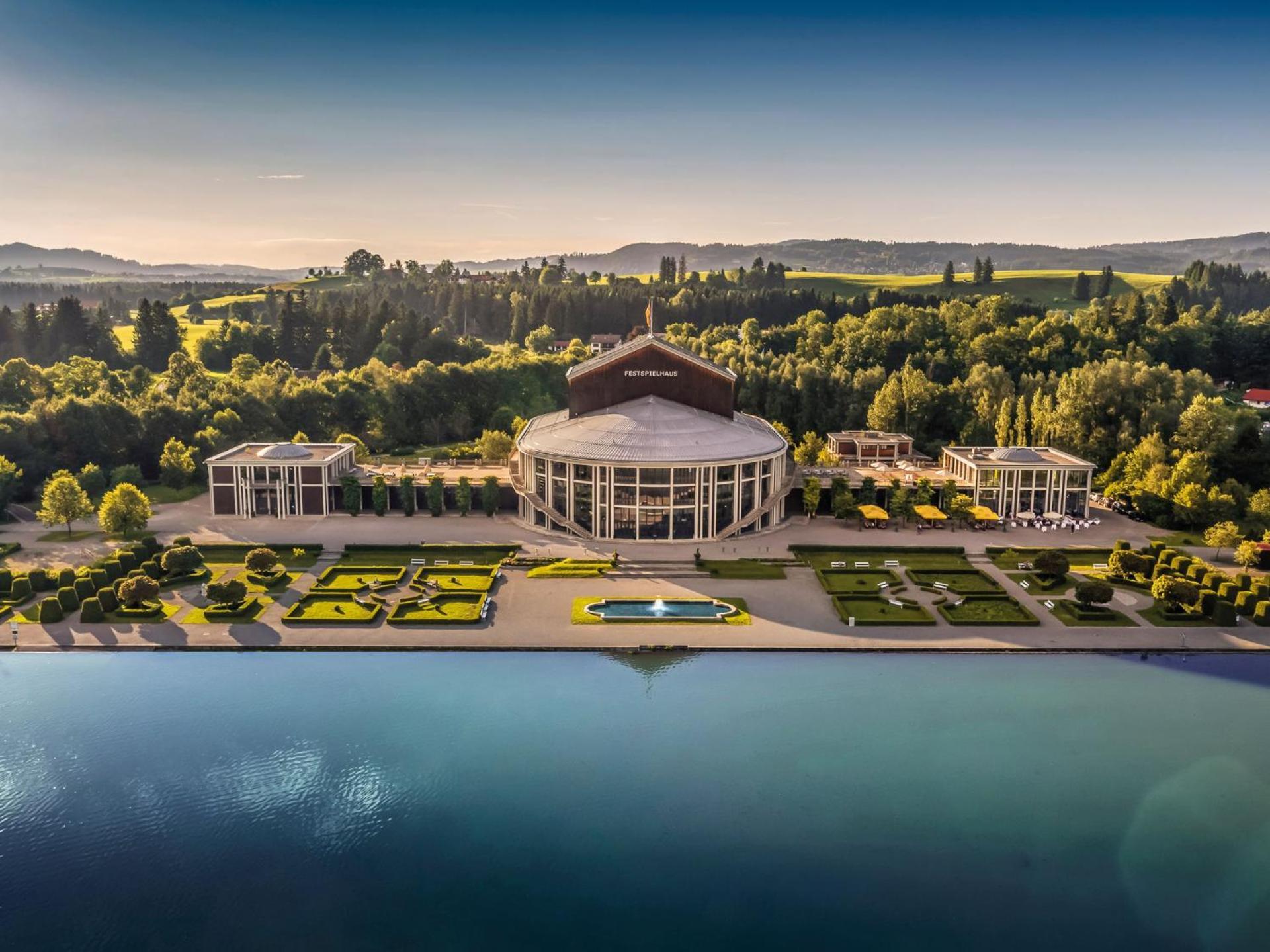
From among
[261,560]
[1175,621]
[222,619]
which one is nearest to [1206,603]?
[1175,621]

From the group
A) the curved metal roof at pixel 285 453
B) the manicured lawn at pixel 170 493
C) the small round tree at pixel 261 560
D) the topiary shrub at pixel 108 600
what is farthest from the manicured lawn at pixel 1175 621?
the manicured lawn at pixel 170 493

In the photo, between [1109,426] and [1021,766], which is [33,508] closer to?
[1021,766]

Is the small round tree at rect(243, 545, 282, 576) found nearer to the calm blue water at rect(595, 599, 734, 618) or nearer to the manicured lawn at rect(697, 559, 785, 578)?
the calm blue water at rect(595, 599, 734, 618)

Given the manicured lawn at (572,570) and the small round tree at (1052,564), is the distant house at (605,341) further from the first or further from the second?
the small round tree at (1052,564)

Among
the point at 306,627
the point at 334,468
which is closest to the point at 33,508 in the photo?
the point at 334,468

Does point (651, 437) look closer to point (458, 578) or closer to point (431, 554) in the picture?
point (431, 554)
